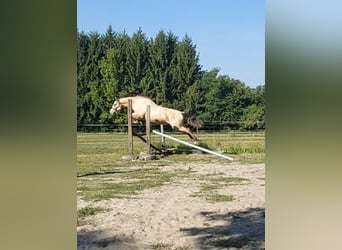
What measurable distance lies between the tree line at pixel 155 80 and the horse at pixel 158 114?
0.06m

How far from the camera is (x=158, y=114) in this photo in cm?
473

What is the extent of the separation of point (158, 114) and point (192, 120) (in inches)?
13.6

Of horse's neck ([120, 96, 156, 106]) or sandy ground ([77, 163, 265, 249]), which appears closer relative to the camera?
sandy ground ([77, 163, 265, 249])

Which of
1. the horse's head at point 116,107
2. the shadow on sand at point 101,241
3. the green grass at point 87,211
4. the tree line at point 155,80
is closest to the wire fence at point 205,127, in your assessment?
the tree line at point 155,80

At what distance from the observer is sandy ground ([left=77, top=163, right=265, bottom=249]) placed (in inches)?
121

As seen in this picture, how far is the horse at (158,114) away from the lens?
15.5 ft

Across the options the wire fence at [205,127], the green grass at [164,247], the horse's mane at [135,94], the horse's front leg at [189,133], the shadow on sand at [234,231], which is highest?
the horse's mane at [135,94]

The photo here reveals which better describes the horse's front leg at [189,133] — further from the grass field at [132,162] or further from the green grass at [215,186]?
the green grass at [215,186]

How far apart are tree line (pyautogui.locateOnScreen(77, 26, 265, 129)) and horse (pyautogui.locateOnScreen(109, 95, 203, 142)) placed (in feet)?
0.19

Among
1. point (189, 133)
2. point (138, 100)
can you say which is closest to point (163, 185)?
point (189, 133)

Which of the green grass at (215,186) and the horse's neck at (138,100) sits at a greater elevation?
the horse's neck at (138,100)

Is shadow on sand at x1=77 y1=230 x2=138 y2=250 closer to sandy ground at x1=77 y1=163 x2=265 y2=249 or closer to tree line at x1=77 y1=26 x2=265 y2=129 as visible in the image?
sandy ground at x1=77 y1=163 x2=265 y2=249

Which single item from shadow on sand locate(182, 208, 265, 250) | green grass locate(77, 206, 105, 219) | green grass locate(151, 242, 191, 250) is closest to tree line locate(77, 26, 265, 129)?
green grass locate(77, 206, 105, 219)
